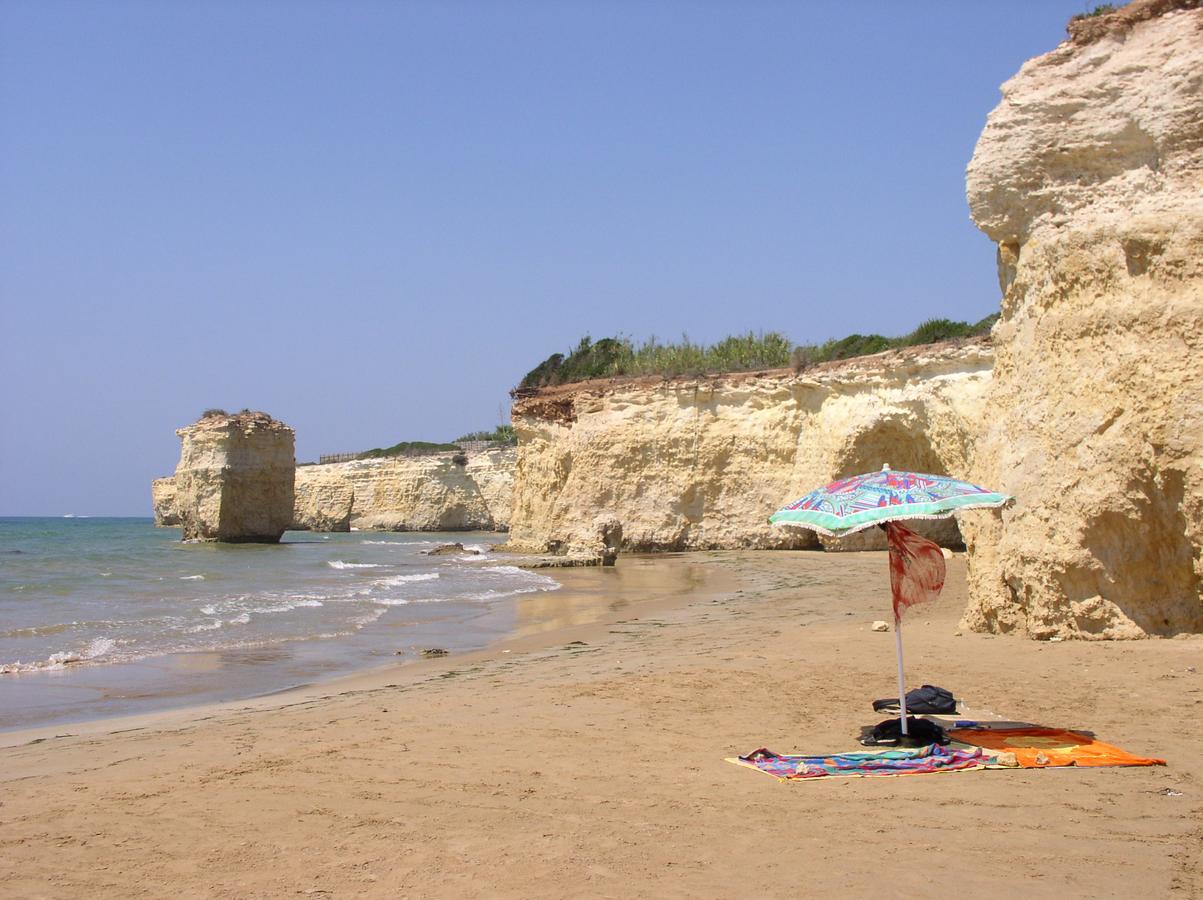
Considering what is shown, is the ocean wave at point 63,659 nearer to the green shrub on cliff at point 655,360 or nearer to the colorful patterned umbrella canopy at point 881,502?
the colorful patterned umbrella canopy at point 881,502

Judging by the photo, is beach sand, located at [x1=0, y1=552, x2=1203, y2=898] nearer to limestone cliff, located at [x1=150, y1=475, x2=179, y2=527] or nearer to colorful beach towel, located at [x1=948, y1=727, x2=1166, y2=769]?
colorful beach towel, located at [x1=948, y1=727, x2=1166, y2=769]

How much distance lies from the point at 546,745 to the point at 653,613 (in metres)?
7.89

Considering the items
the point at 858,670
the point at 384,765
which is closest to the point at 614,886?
the point at 384,765

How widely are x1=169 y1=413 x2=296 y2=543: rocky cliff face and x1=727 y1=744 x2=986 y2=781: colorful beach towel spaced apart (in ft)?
121

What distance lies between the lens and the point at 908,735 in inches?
215

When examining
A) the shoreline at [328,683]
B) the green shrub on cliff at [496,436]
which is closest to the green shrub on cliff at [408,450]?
the green shrub on cliff at [496,436]

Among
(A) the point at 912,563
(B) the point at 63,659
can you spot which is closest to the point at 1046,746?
(A) the point at 912,563

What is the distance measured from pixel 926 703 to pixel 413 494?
178 feet

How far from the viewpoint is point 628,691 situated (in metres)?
7.25

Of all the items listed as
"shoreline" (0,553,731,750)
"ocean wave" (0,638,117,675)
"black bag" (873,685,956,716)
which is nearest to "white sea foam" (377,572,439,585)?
"shoreline" (0,553,731,750)

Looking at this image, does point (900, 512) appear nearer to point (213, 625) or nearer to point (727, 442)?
point (213, 625)

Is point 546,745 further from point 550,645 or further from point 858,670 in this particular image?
point 550,645

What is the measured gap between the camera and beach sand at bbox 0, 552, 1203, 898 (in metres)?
3.64

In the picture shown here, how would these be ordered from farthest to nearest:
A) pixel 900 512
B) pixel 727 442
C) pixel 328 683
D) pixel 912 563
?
1. pixel 727 442
2. pixel 328 683
3. pixel 912 563
4. pixel 900 512
